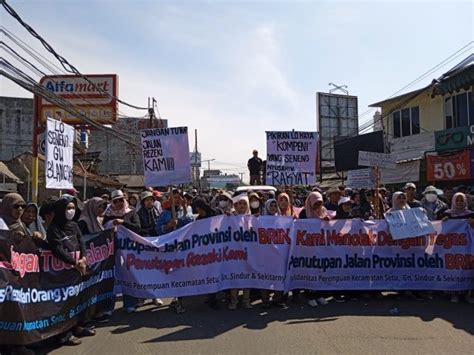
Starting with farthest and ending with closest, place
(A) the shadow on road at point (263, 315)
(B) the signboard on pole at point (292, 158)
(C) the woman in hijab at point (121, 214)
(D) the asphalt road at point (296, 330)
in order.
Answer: (B) the signboard on pole at point (292, 158) → (C) the woman in hijab at point (121, 214) → (A) the shadow on road at point (263, 315) → (D) the asphalt road at point (296, 330)

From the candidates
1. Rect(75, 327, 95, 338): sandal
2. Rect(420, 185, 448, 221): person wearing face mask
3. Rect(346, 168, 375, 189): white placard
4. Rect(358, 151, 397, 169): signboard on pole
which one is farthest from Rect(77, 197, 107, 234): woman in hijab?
Rect(346, 168, 375, 189): white placard

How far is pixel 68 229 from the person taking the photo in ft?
19.1

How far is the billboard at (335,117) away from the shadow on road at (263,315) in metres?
27.2

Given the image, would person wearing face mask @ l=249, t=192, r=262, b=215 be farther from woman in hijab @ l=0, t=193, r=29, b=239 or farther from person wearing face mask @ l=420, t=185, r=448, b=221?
woman in hijab @ l=0, t=193, r=29, b=239

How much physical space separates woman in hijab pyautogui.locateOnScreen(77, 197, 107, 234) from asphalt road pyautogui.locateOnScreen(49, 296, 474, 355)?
4.20ft

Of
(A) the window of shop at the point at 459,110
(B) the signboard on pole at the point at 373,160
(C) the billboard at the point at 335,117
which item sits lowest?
(B) the signboard on pole at the point at 373,160

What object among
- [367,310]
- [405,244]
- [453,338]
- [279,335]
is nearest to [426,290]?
[405,244]

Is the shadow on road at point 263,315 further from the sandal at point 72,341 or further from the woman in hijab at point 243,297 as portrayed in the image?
the sandal at point 72,341

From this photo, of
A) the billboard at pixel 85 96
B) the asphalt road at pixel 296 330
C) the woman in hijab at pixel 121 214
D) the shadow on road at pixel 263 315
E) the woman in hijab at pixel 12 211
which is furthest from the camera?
the billboard at pixel 85 96

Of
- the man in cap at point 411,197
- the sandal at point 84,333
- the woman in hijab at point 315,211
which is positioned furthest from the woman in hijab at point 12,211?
the man in cap at point 411,197

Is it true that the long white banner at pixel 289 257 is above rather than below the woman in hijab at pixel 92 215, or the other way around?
below

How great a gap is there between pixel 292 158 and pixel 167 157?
2611mm

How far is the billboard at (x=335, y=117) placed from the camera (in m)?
34.1

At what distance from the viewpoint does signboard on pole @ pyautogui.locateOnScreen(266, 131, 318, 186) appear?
9.11 m
